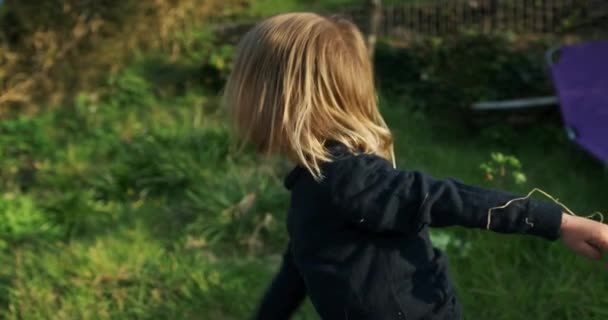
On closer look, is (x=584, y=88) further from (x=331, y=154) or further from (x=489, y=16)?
(x=331, y=154)

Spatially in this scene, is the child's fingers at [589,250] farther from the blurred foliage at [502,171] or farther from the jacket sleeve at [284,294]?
the blurred foliage at [502,171]

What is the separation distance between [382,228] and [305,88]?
1.25 feet

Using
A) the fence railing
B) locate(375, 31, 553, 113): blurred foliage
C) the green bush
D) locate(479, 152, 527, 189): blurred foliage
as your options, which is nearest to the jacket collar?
locate(479, 152, 527, 189): blurred foliage

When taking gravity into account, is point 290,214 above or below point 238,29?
above

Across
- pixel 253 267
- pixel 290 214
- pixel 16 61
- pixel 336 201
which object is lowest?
pixel 253 267

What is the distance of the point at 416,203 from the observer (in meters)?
1.48

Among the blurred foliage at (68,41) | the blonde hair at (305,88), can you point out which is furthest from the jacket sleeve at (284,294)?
the blurred foliage at (68,41)

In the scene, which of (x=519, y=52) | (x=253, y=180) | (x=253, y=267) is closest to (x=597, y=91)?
(x=519, y=52)

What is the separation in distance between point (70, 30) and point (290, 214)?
4032mm

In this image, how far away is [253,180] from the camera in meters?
3.73

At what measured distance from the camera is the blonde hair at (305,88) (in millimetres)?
1624

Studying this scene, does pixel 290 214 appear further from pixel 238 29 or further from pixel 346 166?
pixel 238 29

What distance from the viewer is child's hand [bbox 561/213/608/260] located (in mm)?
1423

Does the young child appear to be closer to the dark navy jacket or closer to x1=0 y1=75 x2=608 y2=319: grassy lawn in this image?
the dark navy jacket
